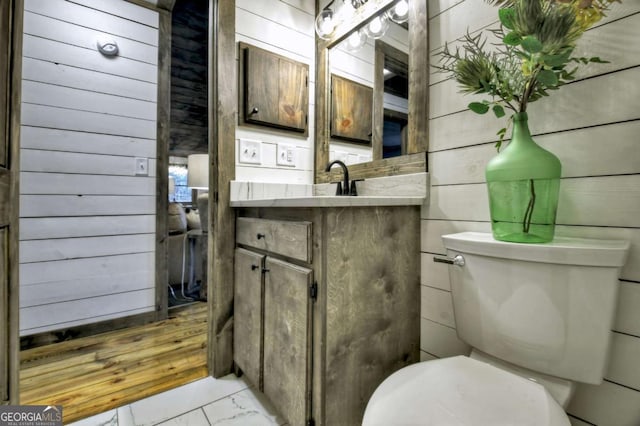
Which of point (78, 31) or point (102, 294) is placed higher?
point (78, 31)

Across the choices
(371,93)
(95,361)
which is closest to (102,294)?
(95,361)

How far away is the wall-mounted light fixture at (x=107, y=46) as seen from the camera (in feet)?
6.30

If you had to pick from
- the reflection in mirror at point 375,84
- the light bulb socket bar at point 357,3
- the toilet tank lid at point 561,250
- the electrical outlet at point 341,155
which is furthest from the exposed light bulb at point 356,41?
the toilet tank lid at point 561,250

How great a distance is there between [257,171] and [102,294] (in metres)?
1.42

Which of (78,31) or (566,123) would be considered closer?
(566,123)

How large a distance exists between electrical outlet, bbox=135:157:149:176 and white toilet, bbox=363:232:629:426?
2086mm

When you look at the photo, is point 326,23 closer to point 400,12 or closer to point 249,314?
point 400,12

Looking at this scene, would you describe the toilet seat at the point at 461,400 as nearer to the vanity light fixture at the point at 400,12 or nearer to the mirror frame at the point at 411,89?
the mirror frame at the point at 411,89

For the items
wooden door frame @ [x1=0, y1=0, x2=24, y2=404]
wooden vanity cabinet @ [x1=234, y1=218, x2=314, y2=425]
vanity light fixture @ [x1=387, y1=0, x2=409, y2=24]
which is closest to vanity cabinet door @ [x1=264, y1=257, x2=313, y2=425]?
wooden vanity cabinet @ [x1=234, y1=218, x2=314, y2=425]

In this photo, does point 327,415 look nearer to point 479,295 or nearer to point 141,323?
point 479,295

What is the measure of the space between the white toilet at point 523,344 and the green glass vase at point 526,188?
2.1 inches

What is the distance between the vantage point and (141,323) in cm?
205

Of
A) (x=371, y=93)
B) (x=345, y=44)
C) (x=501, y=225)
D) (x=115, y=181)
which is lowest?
(x=501, y=225)

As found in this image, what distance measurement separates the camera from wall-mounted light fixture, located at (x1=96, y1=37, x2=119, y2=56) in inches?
75.6
